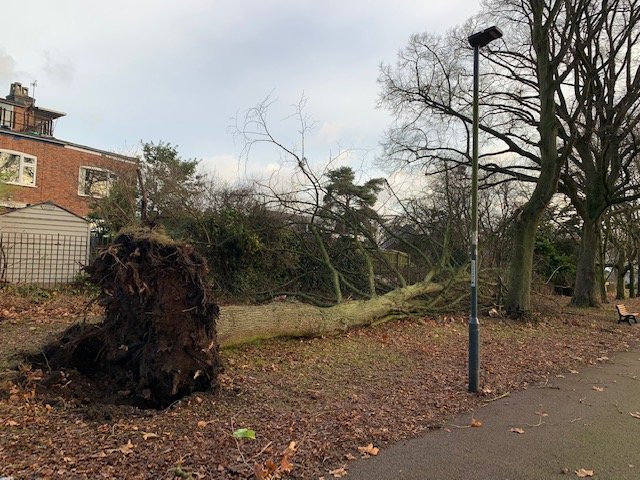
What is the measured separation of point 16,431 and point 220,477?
2.02 meters

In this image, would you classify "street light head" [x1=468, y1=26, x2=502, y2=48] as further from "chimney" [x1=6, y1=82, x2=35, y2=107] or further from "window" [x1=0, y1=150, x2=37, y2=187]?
"chimney" [x1=6, y1=82, x2=35, y2=107]

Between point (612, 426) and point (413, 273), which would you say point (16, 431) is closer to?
point (612, 426)

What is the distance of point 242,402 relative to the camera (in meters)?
5.84

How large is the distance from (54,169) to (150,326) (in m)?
22.9

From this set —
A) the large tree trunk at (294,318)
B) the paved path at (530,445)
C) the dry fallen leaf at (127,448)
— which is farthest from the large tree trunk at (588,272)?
the dry fallen leaf at (127,448)

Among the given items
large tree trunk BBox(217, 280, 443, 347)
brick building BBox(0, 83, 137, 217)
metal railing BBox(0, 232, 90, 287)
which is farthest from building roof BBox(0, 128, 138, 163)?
large tree trunk BBox(217, 280, 443, 347)

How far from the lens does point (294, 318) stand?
29.7 ft

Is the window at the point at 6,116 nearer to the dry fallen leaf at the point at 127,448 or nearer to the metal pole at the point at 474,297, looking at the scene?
the metal pole at the point at 474,297

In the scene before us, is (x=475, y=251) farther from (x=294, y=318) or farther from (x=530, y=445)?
(x=294, y=318)

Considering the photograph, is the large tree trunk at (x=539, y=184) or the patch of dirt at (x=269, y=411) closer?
the patch of dirt at (x=269, y=411)

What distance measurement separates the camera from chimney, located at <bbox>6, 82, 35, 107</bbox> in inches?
1195

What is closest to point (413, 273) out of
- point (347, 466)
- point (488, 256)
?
point (488, 256)

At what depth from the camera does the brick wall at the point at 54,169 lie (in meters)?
24.5

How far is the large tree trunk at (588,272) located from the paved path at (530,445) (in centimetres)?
1367
